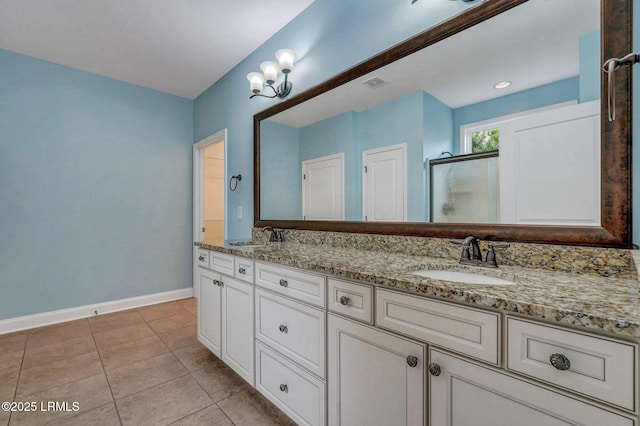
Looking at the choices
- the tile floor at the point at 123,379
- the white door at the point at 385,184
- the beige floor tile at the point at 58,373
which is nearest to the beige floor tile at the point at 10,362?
the tile floor at the point at 123,379

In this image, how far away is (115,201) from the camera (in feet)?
10.7

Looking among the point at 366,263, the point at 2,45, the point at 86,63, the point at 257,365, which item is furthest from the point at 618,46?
the point at 2,45

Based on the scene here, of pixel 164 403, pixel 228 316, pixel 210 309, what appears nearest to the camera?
pixel 164 403

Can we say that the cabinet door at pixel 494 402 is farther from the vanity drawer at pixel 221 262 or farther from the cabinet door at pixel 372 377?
the vanity drawer at pixel 221 262

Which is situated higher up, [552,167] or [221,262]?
[552,167]

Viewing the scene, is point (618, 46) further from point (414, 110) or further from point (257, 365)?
point (257, 365)

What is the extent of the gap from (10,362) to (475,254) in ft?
10.7

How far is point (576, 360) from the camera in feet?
2.07

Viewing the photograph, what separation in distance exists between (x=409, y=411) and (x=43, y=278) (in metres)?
3.63

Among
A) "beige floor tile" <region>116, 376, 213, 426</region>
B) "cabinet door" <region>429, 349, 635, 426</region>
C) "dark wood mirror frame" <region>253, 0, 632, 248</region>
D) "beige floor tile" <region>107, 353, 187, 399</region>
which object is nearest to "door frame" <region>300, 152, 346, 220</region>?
"dark wood mirror frame" <region>253, 0, 632, 248</region>

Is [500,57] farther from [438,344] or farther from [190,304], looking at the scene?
[190,304]

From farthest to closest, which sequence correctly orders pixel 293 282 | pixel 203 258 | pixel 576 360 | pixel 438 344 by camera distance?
pixel 203 258 < pixel 293 282 < pixel 438 344 < pixel 576 360

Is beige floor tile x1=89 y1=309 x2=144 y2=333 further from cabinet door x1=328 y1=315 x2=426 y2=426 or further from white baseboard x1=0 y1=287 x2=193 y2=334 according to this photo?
cabinet door x1=328 y1=315 x2=426 y2=426

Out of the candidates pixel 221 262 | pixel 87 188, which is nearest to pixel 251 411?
pixel 221 262
